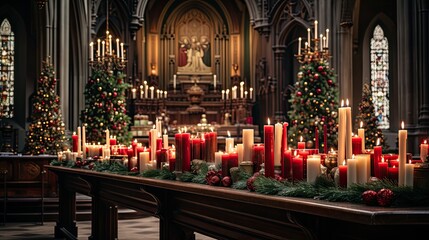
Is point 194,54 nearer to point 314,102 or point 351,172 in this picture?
point 314,102

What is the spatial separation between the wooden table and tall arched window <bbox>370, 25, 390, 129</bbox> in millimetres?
16544

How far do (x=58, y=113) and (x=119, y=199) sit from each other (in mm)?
8654

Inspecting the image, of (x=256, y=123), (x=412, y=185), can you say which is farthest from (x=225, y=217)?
(x=256, y=123)

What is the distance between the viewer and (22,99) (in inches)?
930

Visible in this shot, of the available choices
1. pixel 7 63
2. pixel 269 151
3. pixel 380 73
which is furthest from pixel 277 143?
pixel 7 63

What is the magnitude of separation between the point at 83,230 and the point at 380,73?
580 inches

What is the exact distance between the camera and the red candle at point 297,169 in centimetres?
404

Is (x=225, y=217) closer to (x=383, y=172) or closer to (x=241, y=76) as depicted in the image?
(x=383, y=172)

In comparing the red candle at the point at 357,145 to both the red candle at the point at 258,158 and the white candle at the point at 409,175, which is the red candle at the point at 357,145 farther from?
the white candle at the point at 409,175

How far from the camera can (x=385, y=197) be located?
119 inches

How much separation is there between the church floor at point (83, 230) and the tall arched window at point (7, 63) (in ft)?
37.5

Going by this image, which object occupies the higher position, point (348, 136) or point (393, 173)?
point (348, 136)

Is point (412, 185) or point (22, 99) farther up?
point (22, 99)

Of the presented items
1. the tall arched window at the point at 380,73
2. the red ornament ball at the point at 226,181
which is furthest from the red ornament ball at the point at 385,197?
the tall arched window at the point at 380,73
